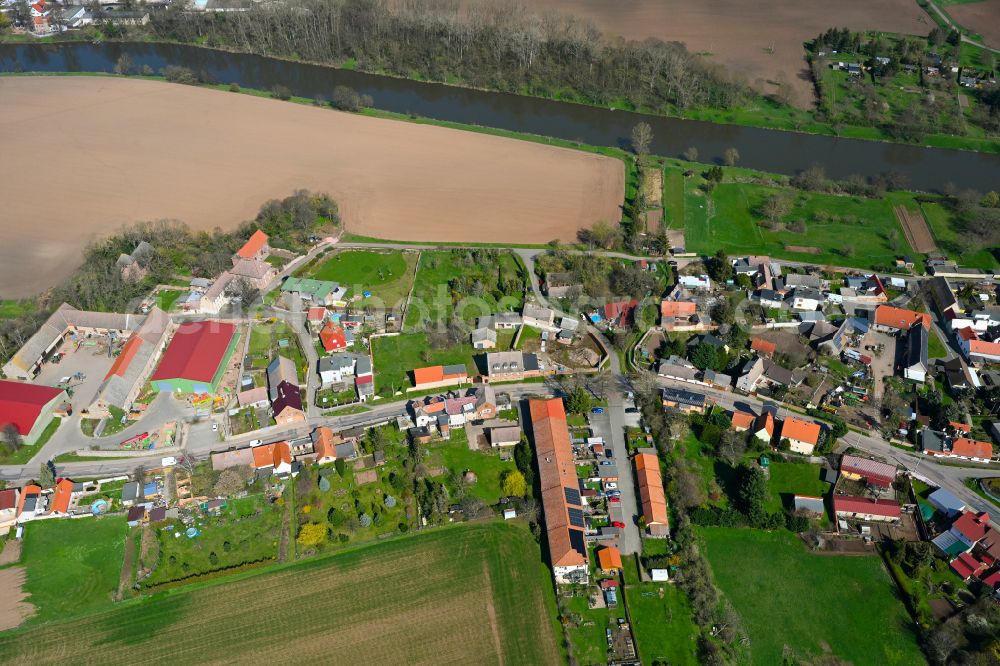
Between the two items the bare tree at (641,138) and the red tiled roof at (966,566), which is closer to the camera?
the red tiled roof at (966,566)

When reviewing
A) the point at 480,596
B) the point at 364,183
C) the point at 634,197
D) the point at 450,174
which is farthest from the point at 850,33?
Result: the point at 480,596

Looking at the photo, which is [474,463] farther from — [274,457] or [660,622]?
[660,622]

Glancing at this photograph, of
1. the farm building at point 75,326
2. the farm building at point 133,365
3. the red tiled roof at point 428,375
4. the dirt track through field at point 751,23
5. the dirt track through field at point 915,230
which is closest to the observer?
the farm building at point 133,365

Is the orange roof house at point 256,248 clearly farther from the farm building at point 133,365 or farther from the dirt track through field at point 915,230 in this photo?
the dirt track through field at point 915,230

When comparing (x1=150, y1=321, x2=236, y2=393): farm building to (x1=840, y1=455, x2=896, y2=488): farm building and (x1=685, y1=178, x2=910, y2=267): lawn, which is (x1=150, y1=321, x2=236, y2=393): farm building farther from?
(x1=840, y1=455, x2=896, y2=488): farm building

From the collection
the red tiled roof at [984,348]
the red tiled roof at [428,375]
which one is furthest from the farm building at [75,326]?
the red tiled roof at [984,348]

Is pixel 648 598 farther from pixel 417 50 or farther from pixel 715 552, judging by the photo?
pixel 417 50

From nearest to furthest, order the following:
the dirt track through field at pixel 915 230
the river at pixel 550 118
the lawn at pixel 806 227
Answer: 1. the lawn at pixel 806 227
2. the dirt track through field at pixel 915 230
3. the river at pixel 550 118
